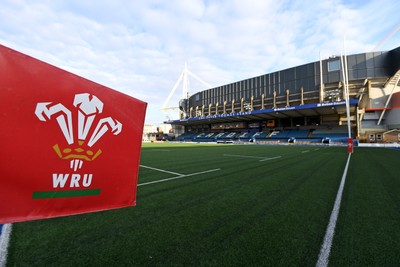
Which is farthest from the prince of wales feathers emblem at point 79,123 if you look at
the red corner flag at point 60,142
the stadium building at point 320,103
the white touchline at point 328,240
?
the stadium building at point 320,103

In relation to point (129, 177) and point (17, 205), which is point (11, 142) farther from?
point (129, 177)

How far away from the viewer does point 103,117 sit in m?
1.84

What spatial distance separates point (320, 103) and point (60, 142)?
126ft

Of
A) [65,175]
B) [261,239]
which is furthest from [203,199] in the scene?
[65,175]

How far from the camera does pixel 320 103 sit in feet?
105

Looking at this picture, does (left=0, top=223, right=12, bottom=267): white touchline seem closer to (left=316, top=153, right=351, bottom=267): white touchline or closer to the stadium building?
(left=316, top=153, right=351, bottom=267): white touchline

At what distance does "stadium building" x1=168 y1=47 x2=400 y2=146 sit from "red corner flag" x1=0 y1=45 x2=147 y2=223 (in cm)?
3115

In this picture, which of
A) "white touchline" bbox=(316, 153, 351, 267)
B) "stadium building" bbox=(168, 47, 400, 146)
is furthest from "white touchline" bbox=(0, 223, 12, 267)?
"stadium building" bbox=(168, 47, 400, 146)

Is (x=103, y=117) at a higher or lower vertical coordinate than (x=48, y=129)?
higher

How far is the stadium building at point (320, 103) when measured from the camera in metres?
A: 33.7

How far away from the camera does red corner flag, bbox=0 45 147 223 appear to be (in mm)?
1381

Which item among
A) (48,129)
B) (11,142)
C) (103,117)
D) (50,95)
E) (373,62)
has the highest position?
(373,62)

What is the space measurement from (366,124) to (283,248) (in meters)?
46.8

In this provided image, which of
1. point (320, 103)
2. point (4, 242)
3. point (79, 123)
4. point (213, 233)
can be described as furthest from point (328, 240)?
point (320, 103)
